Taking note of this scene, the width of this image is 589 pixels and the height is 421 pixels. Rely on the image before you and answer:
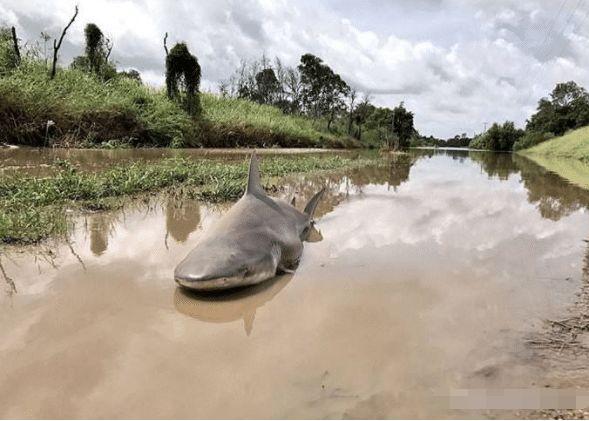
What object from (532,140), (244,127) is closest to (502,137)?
(532,140)

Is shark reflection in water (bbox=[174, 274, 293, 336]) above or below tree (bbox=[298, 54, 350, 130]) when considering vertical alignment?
below

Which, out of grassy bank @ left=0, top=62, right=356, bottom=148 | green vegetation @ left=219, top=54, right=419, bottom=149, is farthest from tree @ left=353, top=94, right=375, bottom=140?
grassy bank @ left=0, top=62, right=356, bottom=148

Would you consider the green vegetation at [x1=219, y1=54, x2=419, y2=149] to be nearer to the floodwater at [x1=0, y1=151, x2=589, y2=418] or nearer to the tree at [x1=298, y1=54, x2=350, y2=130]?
the tree at [x1=298, y1=54, x2=350, y2=130]

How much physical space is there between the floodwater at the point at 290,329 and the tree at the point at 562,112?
72103mm

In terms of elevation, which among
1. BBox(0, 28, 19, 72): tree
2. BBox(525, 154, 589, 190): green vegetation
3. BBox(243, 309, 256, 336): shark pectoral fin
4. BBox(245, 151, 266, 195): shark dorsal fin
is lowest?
BBox(243, 309, 256, 336): shark pectoral fin

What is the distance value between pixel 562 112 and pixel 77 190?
80054 mm

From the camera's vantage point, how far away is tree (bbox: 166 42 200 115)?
25125 mm

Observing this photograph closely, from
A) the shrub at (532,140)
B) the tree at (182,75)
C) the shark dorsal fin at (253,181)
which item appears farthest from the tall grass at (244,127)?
the shrub at (532,140)

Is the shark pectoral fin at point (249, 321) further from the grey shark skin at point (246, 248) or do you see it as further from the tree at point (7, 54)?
the tree at point (7, 54)

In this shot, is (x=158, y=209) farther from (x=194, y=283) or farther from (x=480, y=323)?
(x=480, y=323)

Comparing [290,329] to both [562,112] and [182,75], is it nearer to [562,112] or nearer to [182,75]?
[182,75]

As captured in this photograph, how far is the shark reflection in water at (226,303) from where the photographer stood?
2959 mm

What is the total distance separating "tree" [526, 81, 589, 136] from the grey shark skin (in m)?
72.5

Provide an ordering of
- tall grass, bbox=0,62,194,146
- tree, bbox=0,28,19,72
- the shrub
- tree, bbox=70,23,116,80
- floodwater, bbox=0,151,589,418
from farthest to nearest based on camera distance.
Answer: the shrub
tree, bbox=70,23,116,80
tree, bbox=0,28,19,72
tall grass, bbox=0,62,194,146
floodwater, bbox=0,151,589,418
